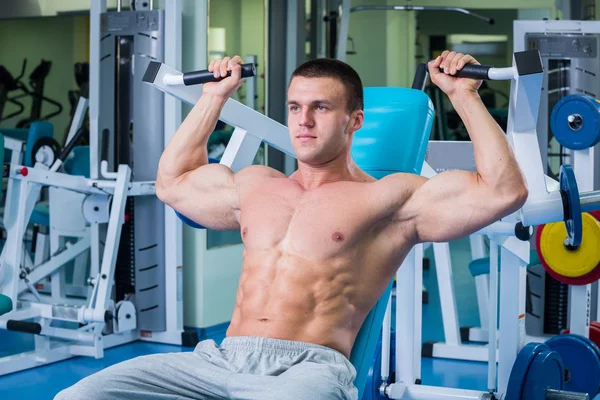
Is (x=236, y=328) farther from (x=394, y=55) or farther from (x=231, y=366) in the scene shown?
(x=394, y=55)

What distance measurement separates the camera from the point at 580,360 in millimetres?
3393

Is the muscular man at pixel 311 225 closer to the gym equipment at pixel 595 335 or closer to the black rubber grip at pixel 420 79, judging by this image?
the black rubber grip at pixel 420 79

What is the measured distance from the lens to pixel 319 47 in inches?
243

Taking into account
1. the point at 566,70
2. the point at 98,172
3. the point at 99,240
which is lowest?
the point at 99,240

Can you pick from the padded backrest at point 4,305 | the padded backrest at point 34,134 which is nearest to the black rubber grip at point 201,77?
the padded backrest at point 4,305

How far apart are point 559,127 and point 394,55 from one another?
5.39 m

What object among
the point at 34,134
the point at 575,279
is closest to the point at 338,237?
the point at 575,279

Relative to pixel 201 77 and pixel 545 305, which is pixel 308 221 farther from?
pixel 545 305

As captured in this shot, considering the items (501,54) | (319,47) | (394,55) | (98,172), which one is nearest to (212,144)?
(98,172)

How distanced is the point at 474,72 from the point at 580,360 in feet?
5.92

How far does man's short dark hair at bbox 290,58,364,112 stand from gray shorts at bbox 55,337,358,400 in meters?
0.66

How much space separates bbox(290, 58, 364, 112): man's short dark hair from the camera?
89.6 inches

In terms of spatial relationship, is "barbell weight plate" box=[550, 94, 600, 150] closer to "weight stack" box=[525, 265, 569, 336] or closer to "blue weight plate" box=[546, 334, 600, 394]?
"blue weight plate" box=[546, 334, 600, 394]

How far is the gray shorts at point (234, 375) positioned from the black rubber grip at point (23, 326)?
2.12m
